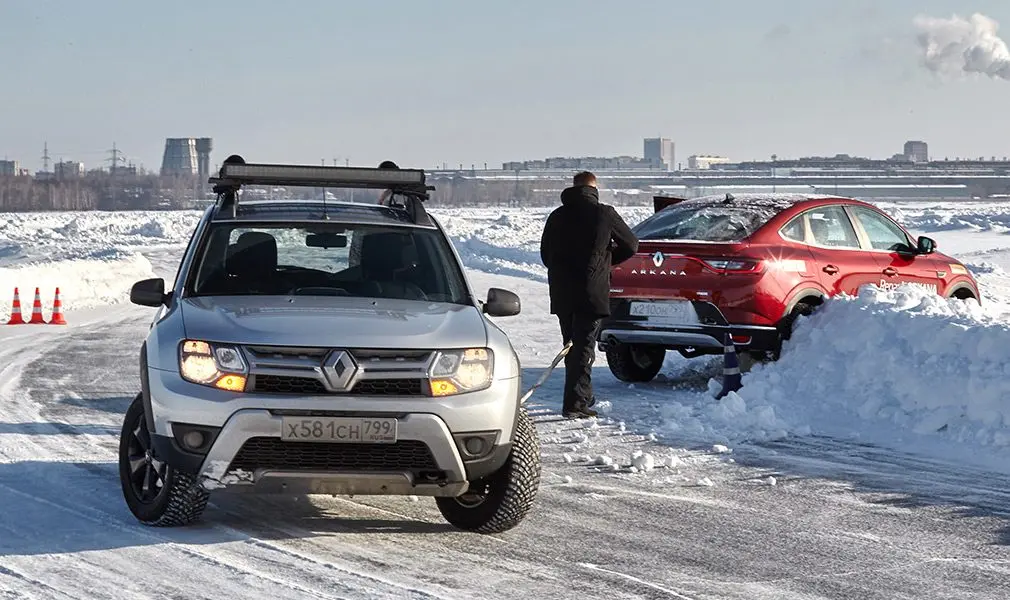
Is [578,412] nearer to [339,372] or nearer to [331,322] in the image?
[331,322]

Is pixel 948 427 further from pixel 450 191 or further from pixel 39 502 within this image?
pixel 450 191

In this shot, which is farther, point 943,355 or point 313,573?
point 943,355

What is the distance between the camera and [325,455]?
6.11m

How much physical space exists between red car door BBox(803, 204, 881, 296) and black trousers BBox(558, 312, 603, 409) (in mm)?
2637

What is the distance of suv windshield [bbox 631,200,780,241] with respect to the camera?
480 inches

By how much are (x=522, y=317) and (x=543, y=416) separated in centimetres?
1043

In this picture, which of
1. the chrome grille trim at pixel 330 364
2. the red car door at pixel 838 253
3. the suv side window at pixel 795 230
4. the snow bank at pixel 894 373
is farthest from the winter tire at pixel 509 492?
the red car door at pixel 838 253

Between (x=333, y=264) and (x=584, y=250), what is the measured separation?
3451 mm

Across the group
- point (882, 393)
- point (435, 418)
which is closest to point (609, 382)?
point (882, 393)

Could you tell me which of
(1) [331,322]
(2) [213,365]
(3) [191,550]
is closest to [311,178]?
(1) [331,322]

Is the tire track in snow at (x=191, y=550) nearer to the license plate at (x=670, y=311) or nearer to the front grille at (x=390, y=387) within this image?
the front grille at (x=390, y=387)

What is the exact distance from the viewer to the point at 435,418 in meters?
6.13

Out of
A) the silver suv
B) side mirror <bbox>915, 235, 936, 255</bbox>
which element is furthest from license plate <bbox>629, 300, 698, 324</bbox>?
the silver suv

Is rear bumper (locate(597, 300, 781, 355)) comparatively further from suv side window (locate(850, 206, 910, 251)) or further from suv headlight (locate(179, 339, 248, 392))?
suv headlight (locate(179, 339, 248, 392))
